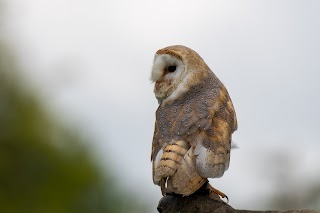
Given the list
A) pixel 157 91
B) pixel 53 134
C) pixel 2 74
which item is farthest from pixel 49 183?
pixel 157 91

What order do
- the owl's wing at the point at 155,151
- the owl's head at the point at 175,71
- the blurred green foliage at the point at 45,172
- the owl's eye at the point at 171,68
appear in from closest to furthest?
the owl's wing at the point at 155,151
the owl's head at the point at 175,71
the owl's eye at the point at 171,68
the blurred green foliage at the point at 45,172

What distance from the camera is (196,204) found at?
666 cm

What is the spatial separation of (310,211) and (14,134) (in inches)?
710

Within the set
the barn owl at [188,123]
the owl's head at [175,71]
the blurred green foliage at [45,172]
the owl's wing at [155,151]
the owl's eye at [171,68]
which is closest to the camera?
the barn owl at [188,123]

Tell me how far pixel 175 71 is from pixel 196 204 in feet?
3.92

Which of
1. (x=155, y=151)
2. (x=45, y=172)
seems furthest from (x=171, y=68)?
(x=45, y=172)

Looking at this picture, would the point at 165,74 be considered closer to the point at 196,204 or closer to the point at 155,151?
the point at 155,151

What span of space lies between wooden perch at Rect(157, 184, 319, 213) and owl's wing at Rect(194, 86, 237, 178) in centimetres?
23

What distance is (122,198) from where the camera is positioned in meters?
22.6

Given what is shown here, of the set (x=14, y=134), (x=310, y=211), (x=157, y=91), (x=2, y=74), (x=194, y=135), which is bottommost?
(x=310, y=211)

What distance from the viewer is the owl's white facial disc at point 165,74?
7125 millimetres

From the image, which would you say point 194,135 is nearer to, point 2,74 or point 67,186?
point 67,186

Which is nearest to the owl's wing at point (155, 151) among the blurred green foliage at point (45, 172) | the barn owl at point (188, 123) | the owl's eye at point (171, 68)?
the barn owl at point (188, 123)

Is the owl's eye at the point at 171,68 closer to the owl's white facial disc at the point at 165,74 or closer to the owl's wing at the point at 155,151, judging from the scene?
the owl's white facial disc at the point at 165,74
